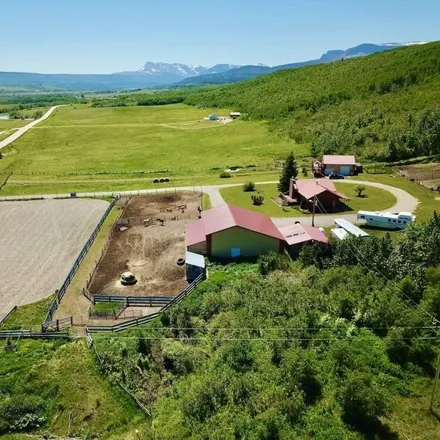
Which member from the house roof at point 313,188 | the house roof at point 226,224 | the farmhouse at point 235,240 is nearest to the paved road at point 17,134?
the house roof at point 313,188

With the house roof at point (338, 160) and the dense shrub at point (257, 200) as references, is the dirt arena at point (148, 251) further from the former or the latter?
the house roof at point (338, 160)

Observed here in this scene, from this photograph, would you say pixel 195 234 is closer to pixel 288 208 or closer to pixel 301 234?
pixel 301 234

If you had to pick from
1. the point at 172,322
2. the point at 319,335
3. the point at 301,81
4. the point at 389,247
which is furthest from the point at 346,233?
the point at 301,81

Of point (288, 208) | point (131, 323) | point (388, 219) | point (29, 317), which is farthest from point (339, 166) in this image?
point (29, 317)

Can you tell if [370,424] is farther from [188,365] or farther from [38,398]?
[38,398]

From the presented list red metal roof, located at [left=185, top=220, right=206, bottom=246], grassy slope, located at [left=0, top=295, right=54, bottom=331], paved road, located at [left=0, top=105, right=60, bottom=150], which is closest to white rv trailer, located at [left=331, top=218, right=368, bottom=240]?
red metal roof, located at [left=185, top=220, right=206, bottom=246]

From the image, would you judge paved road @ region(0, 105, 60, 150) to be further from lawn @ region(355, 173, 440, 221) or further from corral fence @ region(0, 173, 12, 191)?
lawn @ region(355, 173, 440, 221)
